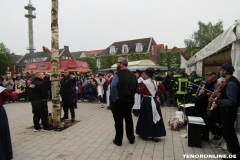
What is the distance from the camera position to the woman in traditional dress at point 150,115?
4195 mm

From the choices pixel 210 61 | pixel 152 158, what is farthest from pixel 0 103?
pixel 210 61

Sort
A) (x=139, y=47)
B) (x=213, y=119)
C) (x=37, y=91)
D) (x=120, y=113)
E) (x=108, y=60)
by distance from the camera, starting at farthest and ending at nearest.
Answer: (x=139, y=47), (x=108, y=60), (x=37, y=91), (x=120, y=113), (x=213, y=119)

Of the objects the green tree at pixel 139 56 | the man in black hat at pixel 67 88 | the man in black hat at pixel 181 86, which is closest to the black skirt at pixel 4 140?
the man in black hat at pixel 67 88

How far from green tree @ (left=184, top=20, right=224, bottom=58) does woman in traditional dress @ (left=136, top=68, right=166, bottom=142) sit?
33457mm

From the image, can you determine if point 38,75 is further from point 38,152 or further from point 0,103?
point 38,152

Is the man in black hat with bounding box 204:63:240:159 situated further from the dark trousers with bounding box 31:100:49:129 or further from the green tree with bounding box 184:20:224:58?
the green tree with bounding box 184:20:224:58

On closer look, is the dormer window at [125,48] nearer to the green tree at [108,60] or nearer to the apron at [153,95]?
the green tree at [108,60]

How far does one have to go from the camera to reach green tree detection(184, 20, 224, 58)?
33.9 meters

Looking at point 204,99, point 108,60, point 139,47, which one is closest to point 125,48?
point 139,47

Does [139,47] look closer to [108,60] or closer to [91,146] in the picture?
[108,60]

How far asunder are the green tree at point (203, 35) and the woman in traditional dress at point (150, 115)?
110ft

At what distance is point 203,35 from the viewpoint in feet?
112

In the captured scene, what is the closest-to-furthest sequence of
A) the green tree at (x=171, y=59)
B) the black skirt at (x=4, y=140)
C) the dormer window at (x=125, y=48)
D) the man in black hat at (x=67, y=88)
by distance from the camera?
1. the black skirt at (x=4, y=140)
2. the man in black hat at (x=67, y=88)
3. the green tree at (x=171, y=59)
4. the dormer window at (x=125, y=48)

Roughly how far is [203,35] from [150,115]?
3586 cm
